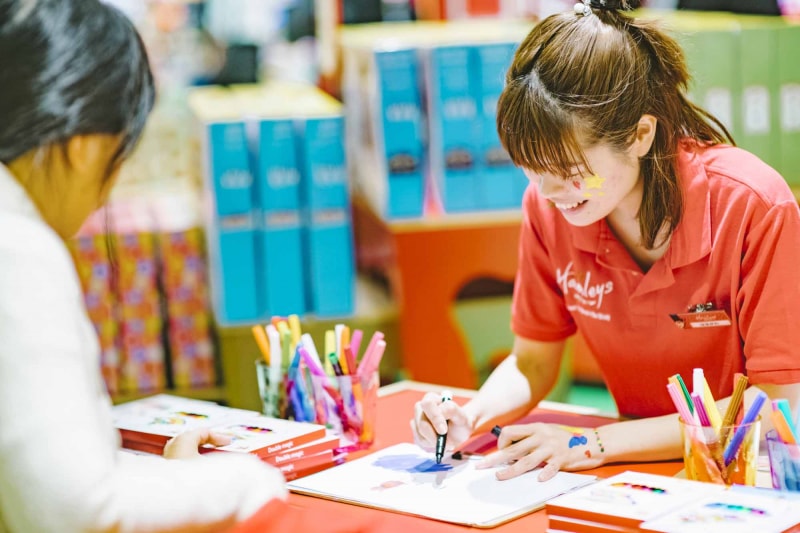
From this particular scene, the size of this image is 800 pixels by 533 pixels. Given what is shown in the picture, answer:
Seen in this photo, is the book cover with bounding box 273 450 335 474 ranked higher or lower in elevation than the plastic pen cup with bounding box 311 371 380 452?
lower

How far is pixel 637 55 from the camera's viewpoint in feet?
4.87

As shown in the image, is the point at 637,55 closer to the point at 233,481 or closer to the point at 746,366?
the point at 746,366

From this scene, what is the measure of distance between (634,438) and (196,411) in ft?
2.06

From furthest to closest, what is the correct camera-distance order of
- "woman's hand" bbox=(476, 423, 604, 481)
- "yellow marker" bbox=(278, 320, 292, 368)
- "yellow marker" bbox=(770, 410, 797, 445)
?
"yellow marker" bbox=(278, 320, 292, 368) → "woman's hand" bbox=(476, 423, 604, 481) → "yellow marker" bbox=(770, 410, 797, 445)

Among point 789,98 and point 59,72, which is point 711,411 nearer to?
point 59,72

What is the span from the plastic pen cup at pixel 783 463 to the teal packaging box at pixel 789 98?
1.99 m

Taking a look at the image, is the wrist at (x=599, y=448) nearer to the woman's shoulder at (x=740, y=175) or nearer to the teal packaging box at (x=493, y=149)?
the woman's shoulder at (x=740, y=175)

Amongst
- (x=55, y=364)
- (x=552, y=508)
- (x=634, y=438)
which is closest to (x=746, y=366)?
(x=634, y=438)

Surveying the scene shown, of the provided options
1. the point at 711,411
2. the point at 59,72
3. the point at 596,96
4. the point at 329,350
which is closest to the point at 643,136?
the point at 596,96

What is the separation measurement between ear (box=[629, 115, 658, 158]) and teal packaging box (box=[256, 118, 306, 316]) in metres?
1.51

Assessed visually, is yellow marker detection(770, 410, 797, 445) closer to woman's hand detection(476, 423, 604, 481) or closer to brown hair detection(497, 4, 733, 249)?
woman's hand detection(476, 423, 604, 481)

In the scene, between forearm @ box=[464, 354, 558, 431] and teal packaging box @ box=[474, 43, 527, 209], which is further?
teal packaging box @ box=[474, 43, 527, 209]

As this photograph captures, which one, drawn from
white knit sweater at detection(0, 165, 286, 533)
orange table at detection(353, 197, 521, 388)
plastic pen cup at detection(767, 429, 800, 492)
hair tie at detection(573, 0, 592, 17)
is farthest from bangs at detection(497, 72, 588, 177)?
orange table at detection(353, 197, 521, 388)

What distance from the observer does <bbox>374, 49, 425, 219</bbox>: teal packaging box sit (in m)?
2.88
